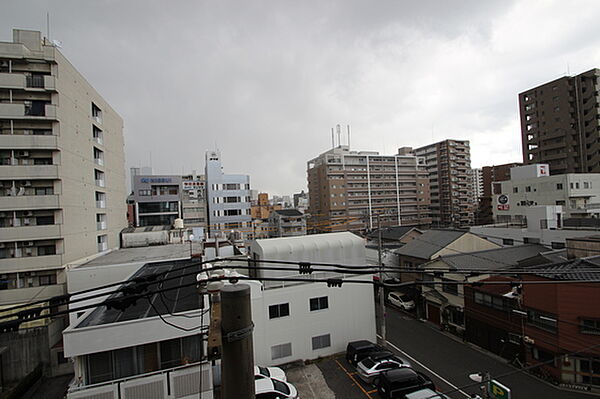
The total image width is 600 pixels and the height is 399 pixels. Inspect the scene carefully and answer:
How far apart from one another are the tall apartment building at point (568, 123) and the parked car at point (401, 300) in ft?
137

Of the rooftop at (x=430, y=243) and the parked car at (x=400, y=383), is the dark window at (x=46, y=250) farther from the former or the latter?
the rooftop at (x=430, y=243)

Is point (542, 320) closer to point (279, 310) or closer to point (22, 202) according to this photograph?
point (279, 310)

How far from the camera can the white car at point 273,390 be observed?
962cm

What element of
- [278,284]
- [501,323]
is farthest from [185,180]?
[501,323]

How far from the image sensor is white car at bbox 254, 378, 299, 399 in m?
9.62

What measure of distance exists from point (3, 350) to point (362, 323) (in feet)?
60.1

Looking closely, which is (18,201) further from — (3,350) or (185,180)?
(185,180)

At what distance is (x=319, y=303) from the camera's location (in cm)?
1453

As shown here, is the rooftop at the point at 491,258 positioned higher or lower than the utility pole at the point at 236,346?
lower

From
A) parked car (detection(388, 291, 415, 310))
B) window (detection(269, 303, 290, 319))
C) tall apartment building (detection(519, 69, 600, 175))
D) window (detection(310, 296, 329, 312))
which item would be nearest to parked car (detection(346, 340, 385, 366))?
window (detection(310, 296, 329, 312))

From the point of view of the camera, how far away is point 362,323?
50.3ft

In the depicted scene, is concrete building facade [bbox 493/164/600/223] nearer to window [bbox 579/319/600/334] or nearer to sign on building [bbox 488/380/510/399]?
window [bbox 579/319/600/334]

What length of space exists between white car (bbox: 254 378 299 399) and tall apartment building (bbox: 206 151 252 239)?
34604mm

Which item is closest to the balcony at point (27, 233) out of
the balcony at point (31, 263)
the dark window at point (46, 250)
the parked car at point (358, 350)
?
the dark window at point (46, 250)
